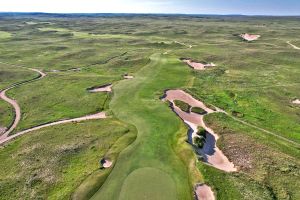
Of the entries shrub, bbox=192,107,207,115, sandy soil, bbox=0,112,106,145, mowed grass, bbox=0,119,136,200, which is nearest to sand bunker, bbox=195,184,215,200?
mowed grass, bbox=0,119,136,200

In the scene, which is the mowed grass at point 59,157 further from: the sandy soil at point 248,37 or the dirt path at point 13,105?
the sandy soil at point 248,37

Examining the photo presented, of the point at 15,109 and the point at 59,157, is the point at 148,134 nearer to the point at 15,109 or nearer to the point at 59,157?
the point at 59,157

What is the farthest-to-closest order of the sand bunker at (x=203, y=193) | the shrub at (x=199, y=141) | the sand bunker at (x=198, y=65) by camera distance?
the sand bunker at (x=198, y=65), the shrub at (x=199, y=141), the sand bunker at (x=203, y=193)

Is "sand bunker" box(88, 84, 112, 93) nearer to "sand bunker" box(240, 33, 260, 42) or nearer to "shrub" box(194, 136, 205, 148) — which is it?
"shrub" box(194, 136, 205, 148)

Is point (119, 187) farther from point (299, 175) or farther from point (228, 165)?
point (299, 175)

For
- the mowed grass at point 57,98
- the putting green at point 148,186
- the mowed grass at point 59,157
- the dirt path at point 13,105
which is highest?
the putting green at point 148,186

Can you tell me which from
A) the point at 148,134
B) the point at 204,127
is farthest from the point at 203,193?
the point at 204,127

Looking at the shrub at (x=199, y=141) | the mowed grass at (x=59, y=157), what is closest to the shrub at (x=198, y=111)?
the shrub at (x=199, y=141)
